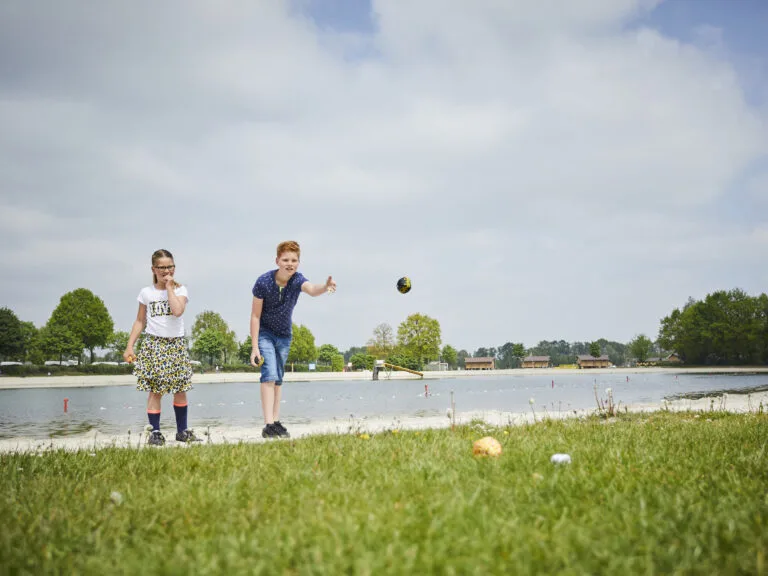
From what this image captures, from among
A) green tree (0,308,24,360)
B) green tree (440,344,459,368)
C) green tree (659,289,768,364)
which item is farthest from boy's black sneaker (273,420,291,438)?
green tree (440,344,459,368)

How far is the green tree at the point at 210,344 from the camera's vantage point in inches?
2990

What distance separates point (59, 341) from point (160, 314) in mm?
63485

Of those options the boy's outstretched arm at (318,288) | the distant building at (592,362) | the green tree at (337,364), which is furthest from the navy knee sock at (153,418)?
the distant building at (592,362)

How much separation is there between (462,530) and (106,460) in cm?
350

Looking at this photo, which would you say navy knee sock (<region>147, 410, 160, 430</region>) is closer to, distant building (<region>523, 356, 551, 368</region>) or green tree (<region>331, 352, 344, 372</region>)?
green tree (<region>331, 352, 344, 372</region>)

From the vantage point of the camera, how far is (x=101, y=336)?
2486 inches

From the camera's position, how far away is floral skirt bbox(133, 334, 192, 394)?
21.0ft

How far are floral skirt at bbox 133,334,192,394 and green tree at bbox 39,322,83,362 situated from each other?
63.3 metres

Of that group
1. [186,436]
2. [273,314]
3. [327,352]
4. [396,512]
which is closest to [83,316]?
[327,352]

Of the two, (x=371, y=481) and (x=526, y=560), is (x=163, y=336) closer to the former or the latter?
(x=371, y=481)

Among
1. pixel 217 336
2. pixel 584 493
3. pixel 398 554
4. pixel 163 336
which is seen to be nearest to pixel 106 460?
pixel 163 336

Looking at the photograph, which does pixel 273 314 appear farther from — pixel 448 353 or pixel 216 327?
pixel 448 353

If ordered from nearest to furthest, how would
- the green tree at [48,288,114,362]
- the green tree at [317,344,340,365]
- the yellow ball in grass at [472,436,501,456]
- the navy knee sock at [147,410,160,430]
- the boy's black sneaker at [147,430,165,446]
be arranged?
the yellow ball in grass at [472,436,501,456], the boy's black sneaker at [147,430,165,446], the navy knee sock at [147,410,160,430], the green tree at [48,288,114,362], the green tree at [317,344,340,365]

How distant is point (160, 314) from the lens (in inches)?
257
